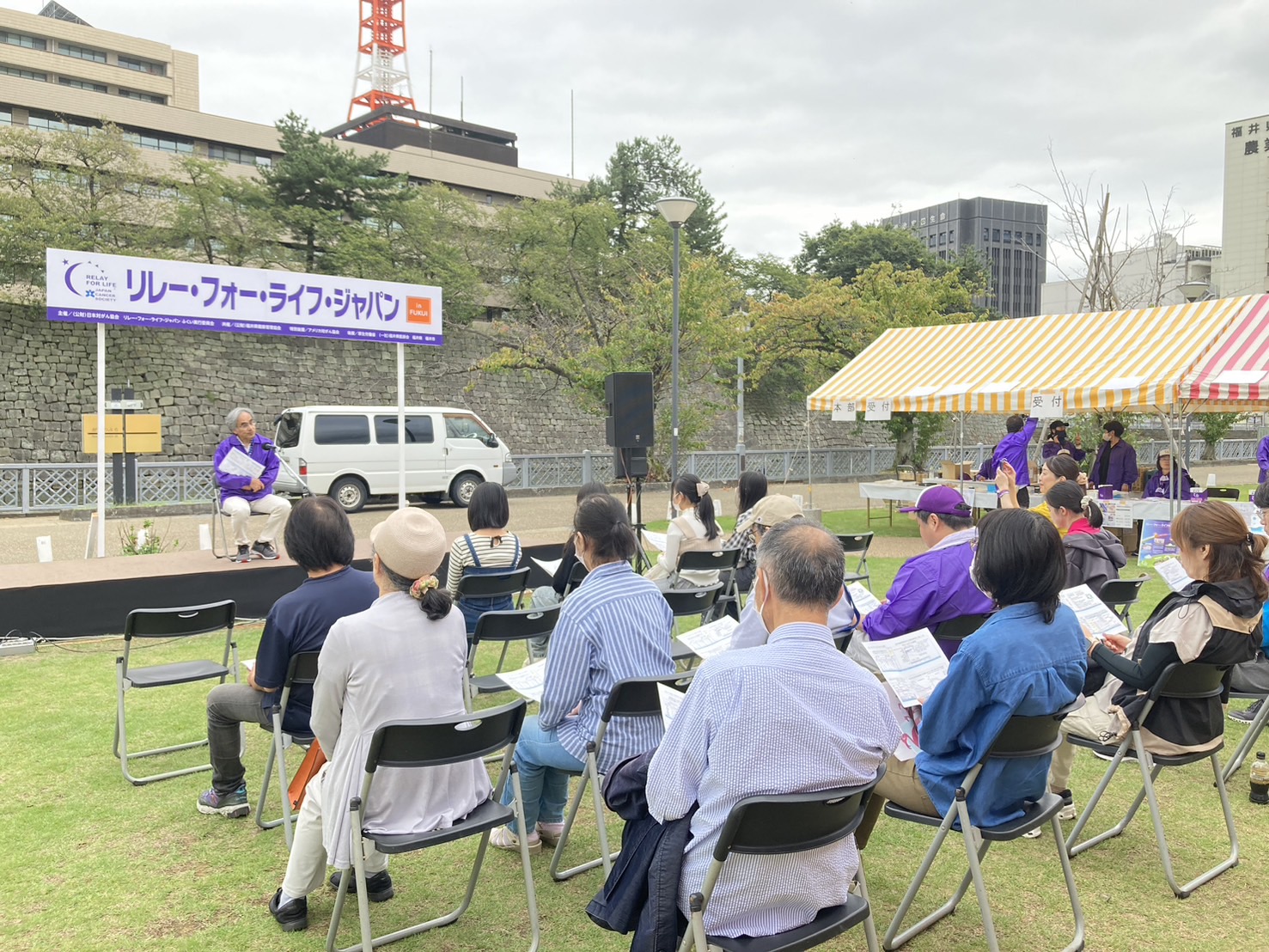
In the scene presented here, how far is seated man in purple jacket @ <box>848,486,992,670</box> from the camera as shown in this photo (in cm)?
303

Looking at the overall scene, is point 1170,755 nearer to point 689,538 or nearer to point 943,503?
point 943,503

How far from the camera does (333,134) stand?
48031mm

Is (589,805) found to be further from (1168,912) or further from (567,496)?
(567,496)

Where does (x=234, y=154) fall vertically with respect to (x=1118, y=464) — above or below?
above

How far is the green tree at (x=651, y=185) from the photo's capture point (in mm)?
31519

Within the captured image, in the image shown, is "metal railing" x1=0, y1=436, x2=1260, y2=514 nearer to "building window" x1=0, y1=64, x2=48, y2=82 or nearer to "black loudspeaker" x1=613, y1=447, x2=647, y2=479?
"black loudspeaker" x1=613, y1=447, x2=647, y2=479

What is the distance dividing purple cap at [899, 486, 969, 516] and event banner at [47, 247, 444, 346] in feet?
22.2

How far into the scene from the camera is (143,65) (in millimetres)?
39875

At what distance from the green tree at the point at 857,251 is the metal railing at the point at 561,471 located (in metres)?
11.9

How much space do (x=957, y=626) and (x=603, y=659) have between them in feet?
4.31

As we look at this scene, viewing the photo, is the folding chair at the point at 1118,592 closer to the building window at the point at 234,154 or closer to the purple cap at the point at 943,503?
the purple cap at the point at 943,503

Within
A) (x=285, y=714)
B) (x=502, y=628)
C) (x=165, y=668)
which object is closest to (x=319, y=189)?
(x=165, y=668)

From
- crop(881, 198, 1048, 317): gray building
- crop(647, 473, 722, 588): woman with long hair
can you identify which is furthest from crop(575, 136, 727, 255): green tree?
crop(881, 198, 1048, 317): gray building

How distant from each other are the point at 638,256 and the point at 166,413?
469 inches
